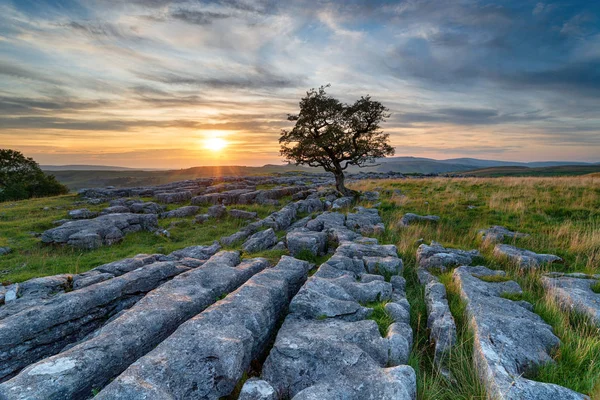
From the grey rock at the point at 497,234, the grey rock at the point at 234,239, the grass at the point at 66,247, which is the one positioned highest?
the grey rock at the point at 497,234

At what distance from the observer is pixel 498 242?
14586 millimetres

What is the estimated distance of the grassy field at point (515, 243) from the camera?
5547mm

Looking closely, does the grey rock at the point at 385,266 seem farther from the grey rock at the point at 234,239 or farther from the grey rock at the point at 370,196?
the grey rock at the point at 370,196

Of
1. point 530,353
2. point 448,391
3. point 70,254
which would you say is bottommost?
point 70,254

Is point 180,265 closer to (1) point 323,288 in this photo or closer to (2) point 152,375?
(1) point 323,288

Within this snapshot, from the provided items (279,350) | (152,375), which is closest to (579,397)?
(279,350)

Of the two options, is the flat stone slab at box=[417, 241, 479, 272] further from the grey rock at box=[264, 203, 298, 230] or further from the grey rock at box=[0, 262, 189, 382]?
the grey rock at box=[0, 262, 189, 382]

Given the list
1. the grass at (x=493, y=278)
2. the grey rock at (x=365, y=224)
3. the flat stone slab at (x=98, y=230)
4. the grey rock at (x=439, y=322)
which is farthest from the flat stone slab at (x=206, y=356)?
the flat stone slab at (x=98, y=230)

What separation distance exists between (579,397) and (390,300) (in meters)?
4.02

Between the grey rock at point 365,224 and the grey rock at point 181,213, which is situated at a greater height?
the grey rock at point 365,224

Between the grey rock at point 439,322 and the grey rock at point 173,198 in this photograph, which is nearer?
the grey rock at point 439,322

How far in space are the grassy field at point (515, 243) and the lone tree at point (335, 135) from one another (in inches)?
214

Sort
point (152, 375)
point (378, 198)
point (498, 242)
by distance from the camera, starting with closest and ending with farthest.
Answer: point (152, 375)
point (498, 242)
point (378, 198)

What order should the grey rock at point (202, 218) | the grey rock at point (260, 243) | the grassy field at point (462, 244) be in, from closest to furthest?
1. the grassy field at point (462, 244)
2. the grey rock at point (260, 243)
3. the grey rock at point (202, 218)
